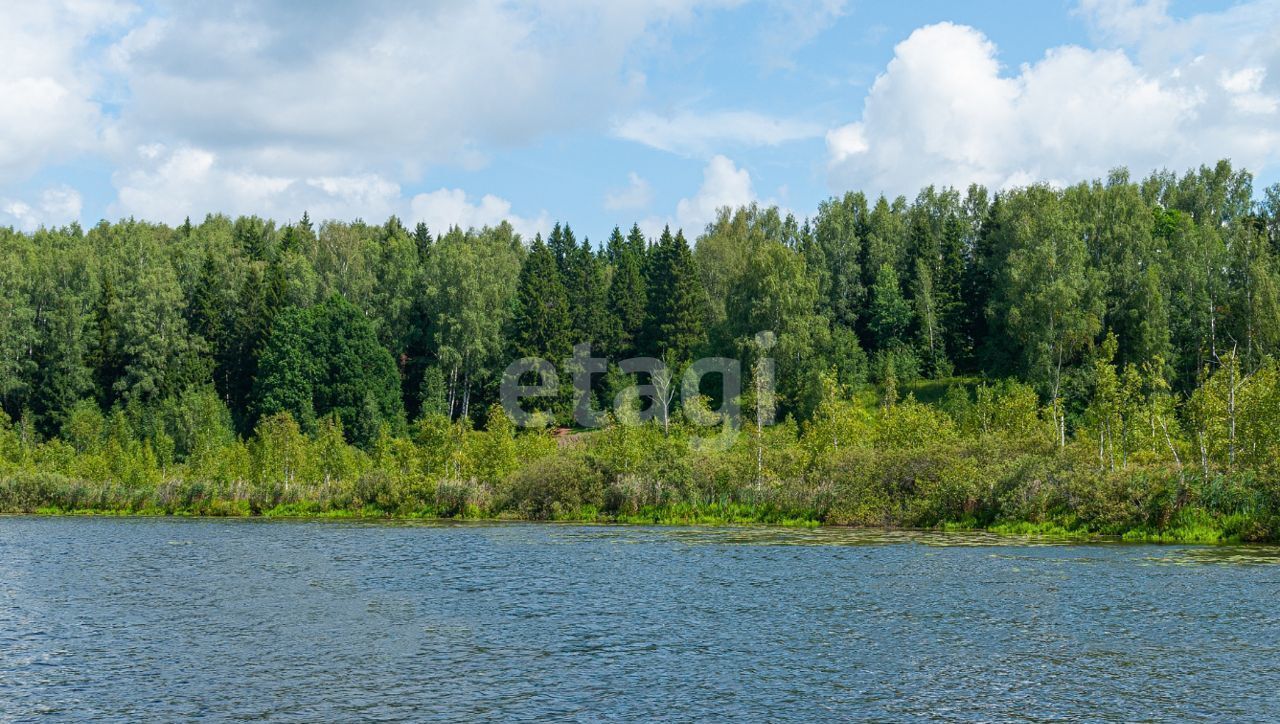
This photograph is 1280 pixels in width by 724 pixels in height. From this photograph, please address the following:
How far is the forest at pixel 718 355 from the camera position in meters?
64.4

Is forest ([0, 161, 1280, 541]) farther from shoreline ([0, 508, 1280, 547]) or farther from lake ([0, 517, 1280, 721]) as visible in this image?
lake ([0, 517, 1280, 721])

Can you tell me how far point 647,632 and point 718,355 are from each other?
86.7 meters

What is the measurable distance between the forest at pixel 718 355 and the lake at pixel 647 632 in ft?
42.9

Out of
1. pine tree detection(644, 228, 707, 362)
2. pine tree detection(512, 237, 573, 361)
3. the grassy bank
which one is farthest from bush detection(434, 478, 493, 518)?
pine tree detection(644, 228, 707, 362)

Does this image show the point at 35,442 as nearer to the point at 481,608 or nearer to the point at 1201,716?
the point at 481,608

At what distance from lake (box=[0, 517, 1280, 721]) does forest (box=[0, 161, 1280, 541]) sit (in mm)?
13080

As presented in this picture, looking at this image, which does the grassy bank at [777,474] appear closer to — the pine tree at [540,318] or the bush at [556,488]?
the bush at [556,488]

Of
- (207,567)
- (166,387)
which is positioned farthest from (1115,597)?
(166,387)

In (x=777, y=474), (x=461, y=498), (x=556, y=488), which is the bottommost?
(x=461, y=498)

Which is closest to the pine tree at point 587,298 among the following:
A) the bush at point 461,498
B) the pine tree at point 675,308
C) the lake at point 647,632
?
the pine tree at point 675,308

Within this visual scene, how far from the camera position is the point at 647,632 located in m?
31.8

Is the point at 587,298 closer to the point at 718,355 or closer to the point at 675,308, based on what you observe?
the point at 675,308

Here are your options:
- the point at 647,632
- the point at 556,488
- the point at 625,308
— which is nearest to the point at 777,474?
the point at 556,488

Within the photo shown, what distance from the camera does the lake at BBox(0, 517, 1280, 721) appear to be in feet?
78.1
